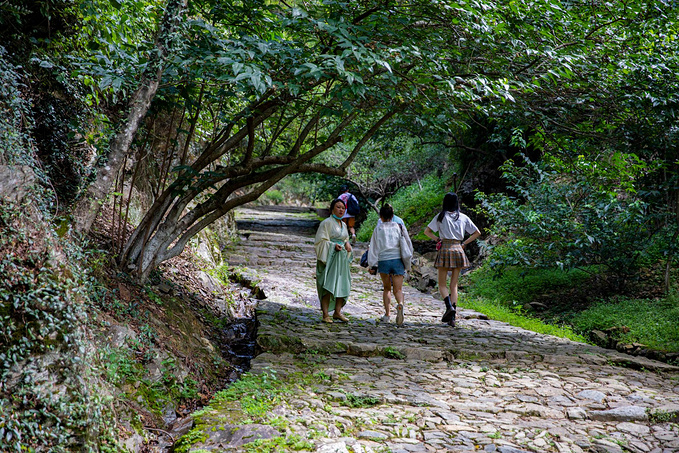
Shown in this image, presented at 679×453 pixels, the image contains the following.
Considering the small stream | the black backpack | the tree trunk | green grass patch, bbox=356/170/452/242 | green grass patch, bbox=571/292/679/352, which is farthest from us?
green grass patch, bbox=356/170/452/242

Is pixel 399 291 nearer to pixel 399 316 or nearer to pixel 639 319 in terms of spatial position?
pixel 399 316

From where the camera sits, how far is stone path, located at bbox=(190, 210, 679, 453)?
3.48 m

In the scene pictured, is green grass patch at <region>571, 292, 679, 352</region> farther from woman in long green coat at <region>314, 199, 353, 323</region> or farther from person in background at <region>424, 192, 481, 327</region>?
woman in long green coat at <region>314, 199, 353, 323</region>

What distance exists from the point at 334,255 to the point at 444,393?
280 cm

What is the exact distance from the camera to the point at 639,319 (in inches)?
290

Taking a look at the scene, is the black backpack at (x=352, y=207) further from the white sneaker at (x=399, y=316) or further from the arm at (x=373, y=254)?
the white sneaker at (x=399, y=316)

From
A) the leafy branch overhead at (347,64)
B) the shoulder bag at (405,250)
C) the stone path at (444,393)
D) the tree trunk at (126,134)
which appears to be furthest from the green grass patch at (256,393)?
the shoulder bag at (405,250)

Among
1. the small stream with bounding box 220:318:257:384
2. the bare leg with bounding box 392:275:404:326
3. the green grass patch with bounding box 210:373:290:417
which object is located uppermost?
the bare leg with bounding box 392:275:404:326

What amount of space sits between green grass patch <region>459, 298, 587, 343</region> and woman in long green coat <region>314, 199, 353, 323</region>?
3474mm

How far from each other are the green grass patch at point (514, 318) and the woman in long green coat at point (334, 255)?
3474 mm

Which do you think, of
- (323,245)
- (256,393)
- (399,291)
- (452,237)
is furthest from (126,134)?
(452,237)

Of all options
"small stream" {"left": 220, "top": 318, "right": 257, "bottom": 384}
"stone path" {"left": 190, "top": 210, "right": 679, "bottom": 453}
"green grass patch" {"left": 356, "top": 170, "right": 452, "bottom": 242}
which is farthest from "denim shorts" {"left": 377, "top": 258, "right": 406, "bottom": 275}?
"green grass patch" {"left": 356, "top": 170, "right": 452, "bottom": 242}

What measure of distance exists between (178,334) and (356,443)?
8.99ft

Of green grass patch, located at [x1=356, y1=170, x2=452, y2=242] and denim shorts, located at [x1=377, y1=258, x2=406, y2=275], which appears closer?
denim shorts, located at [x1=377, y1=258, x2=406, y2=275]
